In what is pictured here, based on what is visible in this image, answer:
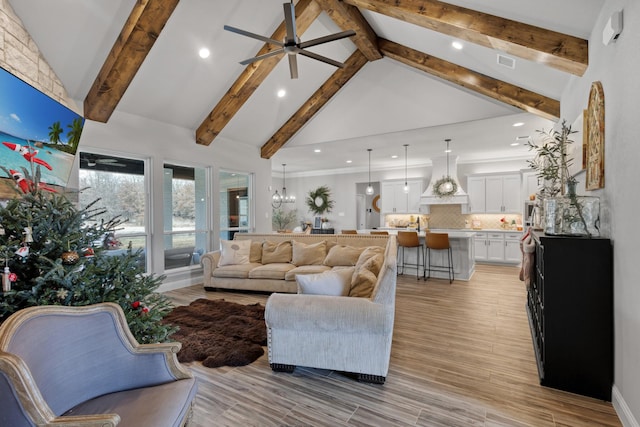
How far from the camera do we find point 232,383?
2.40 m

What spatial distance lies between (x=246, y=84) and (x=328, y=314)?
4.27 meters

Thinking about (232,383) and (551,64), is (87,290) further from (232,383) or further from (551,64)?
(551,64)

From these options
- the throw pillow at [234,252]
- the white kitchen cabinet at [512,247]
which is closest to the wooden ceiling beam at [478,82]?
the white kitchen cabinet at [512,247]

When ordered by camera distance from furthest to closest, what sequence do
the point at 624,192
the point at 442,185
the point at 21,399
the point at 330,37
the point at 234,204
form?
the point at 442,185, the point at 234,204, the point at 330,37, the point at 624,192, the point at 21,399

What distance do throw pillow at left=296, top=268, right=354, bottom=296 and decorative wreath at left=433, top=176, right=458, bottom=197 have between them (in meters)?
6.07

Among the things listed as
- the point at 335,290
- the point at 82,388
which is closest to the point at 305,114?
the point at 335,290

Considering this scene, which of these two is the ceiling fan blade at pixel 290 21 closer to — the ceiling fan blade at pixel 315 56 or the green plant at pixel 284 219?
the ceiling fan blade at pixel 315 56

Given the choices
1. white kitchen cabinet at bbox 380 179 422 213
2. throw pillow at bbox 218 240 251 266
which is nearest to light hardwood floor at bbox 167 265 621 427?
throw pillow at bbox 218 240 251 266

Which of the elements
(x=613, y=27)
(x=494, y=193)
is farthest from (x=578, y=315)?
(x=494, y=193)

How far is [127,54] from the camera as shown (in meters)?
3.69

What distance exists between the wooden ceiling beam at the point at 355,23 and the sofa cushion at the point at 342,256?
10.8 feet

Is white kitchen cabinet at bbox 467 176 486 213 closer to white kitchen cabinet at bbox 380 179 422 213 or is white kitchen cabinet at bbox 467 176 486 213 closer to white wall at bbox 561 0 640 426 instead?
white kitchen cabinet at bbox 380 179 422 213

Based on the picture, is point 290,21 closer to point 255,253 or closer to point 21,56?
point 21,56

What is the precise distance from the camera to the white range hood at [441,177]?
7.83m
